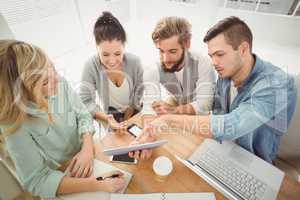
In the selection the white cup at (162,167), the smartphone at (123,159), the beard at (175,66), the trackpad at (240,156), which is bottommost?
the trackpad at (240,156)

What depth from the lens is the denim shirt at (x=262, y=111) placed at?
84 centimetres

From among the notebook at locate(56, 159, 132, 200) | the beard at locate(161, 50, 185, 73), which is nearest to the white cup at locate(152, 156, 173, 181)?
the notebook at locate(56, 159, 132, 200)

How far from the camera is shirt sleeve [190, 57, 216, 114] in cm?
124

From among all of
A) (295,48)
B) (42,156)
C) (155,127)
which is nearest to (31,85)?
(42,156)

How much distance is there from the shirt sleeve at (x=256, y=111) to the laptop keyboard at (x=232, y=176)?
11 centimetres

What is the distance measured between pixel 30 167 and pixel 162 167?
54cm

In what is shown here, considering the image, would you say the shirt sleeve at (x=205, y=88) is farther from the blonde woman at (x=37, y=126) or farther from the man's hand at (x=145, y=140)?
the blonde woman at (x=37, y=126)

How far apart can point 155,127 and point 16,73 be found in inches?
25.8

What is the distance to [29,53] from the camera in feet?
2.30

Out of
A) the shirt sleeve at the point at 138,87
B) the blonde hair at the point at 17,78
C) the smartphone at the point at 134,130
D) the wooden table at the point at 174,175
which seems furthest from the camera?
the shirt sleeve at the point at 138,87

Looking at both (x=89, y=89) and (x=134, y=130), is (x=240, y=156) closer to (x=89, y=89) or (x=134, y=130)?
(x=134, y=130)

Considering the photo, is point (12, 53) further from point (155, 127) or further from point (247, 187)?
point (247, 187)

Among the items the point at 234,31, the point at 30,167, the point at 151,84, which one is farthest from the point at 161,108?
the point at 30,167

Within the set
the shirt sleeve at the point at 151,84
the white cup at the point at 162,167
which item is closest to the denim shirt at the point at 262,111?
the white cup at the point at 162,167
